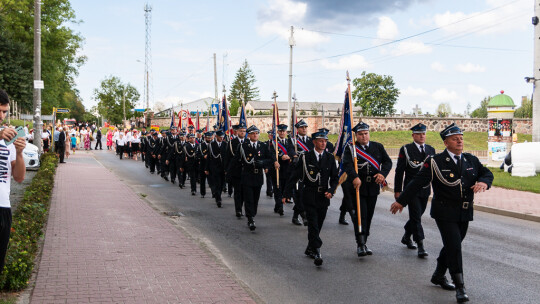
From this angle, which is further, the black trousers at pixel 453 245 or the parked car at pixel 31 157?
the parked car at pixel 31 157

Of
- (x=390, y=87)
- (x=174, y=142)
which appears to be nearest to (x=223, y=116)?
(x=174, y=142)

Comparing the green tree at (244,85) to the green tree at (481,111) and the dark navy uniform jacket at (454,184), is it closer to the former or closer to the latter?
the green tree at (481,111)

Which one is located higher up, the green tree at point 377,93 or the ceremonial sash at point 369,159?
the green tree at point 377,93

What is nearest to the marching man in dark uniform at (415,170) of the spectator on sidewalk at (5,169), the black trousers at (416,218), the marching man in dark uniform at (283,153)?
the black trousers at (416,218)

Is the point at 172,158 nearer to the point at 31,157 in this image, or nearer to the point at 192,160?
the point at 192,160

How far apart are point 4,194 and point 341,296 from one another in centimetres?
350

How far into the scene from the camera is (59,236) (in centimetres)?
812

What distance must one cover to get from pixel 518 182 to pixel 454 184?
1306cm

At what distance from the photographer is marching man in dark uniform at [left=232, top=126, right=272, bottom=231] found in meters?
9.82

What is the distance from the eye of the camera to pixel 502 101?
23.0 metres

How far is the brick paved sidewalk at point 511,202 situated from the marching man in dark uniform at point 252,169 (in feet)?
18.6

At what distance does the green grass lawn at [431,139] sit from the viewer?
1719 inches

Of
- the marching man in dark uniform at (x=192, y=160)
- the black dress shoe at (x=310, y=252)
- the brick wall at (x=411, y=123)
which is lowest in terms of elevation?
the black dress shoe at (x=310, y=252)

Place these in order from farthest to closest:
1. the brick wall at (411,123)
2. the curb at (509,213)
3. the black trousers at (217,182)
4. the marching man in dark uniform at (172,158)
A: the brick wall at (411,123)
the marching man in dark uniform at (172,158)
the black trousers at (217,182)
the curb at (509,213)
